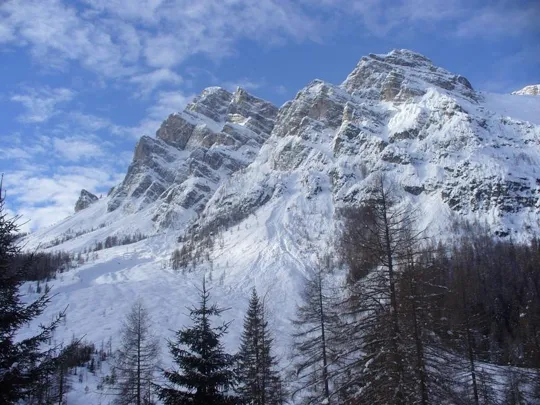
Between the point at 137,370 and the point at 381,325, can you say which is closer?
the point at 381,325

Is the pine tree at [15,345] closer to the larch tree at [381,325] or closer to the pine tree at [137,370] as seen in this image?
the larch tree at [381,325]

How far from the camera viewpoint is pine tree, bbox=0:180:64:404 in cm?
1152

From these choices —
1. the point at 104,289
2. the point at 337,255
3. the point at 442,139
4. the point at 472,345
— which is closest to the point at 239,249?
the point at 337,255

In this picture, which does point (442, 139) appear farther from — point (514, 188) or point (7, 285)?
point (7, 285)

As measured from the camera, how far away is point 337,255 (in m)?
132

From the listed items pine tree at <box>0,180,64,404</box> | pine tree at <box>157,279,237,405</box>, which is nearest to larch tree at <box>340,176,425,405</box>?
pine tree at <box>157,279,237,405</box>

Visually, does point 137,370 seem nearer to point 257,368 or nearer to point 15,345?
point 257,368

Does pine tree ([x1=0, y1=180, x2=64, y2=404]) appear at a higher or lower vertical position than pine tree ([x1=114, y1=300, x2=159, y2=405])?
higher

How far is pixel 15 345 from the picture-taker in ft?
39.5

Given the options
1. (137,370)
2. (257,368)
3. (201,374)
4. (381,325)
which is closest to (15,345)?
(201,374)

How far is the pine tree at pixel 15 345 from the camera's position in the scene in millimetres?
11516

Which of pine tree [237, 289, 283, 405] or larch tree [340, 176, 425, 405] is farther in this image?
pine tree [237, 289, 283, 405]

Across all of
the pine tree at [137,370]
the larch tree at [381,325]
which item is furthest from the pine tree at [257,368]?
the larch tree at [381,325]

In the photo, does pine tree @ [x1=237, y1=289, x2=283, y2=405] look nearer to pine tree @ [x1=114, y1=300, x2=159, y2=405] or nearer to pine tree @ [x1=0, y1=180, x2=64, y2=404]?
pine tree @ [x1=114, y1=300, x2=159, y2=405]
